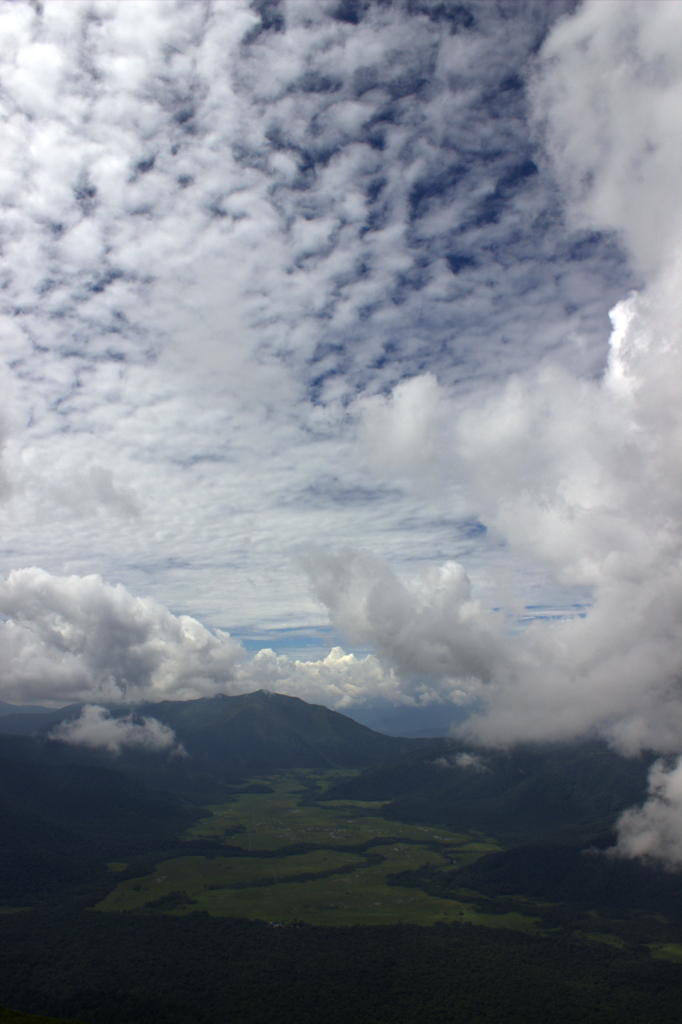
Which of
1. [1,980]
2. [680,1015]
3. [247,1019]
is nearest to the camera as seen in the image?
[247,1019]

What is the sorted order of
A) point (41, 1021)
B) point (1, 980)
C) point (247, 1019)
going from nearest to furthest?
point (41, 1021) < point (247, 1019) < point (1, 980)

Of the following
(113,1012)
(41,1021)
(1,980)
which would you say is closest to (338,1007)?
(113,1012)

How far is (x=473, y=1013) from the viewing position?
567 feet

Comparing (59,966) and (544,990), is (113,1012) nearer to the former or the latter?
(59,966)

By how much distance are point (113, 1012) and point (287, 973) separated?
6327 cm

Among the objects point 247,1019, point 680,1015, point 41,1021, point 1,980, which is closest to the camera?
point 41,1021

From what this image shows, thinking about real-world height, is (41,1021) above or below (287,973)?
above

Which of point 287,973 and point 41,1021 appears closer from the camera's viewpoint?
point 41,1021

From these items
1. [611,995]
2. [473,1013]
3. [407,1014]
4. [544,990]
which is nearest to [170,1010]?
[407,1014]

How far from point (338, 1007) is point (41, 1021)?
3993 inches

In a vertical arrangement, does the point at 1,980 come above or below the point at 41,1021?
below

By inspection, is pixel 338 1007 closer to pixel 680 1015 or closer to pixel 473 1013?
pixel 473 1013

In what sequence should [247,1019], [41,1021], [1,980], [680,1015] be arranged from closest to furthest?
[41,1021], [247,1019], [680,1015], [1,980]

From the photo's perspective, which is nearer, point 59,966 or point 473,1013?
point 473,1013
